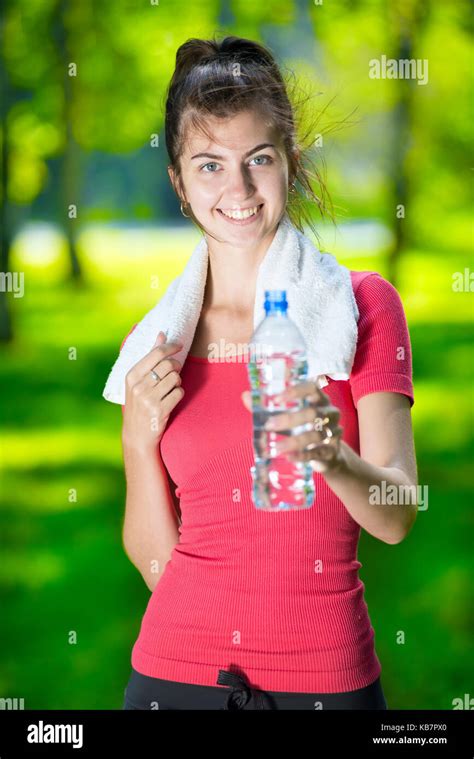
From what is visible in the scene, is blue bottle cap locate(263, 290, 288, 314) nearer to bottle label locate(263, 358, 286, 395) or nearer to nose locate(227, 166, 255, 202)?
bottle label locate(263, 358, 286, 395)

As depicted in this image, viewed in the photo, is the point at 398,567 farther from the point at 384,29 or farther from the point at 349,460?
the point at 349,460

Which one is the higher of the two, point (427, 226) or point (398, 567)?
point (427, 226)

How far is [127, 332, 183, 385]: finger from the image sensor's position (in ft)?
4.81

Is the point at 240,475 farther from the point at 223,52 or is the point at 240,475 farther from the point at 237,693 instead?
the point at 223,52

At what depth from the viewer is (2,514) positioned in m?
3.17

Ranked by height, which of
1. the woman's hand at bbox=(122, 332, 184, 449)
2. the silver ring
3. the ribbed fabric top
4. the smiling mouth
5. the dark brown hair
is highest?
the dark brown hair

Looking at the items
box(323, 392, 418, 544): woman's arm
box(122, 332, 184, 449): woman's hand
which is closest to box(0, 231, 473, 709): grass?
box(122, 332, 184, 449): woman's hand

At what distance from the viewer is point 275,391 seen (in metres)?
1.25

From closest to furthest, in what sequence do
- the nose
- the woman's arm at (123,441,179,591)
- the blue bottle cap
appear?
1. the blue bottle cap
2. the nose
3. the woman's arm at (123,441,179,591)

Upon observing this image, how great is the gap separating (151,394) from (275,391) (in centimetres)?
25

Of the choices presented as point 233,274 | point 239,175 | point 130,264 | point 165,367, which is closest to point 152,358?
point 165,367

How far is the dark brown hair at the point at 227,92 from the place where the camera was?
1.42 m

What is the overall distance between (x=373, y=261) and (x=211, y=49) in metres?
1.85

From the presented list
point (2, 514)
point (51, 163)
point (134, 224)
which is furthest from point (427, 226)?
point (2, 514)
